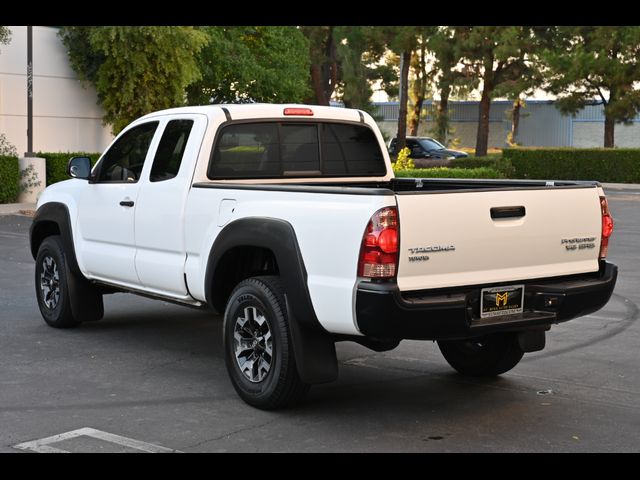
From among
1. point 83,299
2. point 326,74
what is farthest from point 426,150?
point 83,299

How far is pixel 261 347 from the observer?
681 cm

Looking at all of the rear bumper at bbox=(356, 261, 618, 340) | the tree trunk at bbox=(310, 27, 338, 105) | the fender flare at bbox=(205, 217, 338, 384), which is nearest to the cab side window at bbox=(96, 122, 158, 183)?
the fender flare at bbox=(205, 217, 338, 384)

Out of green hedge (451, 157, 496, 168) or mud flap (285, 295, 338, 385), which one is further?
green hedge (451, 157, 496, 168)

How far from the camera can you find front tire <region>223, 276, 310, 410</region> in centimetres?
655

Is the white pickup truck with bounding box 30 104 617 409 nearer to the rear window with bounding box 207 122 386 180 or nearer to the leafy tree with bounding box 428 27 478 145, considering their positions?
the rear window with bounding box 207 122 386 180

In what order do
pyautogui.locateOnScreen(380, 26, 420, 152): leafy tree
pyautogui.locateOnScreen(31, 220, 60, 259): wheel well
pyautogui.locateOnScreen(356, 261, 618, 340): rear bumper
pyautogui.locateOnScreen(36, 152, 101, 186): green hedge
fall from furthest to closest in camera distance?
pyautogui.locateOnScreen(380, 26, 420, 152): leafy tree
pyautogui.locateOnScreen(36, 152, 101, 186): green hedge
pyautogui.locateOnScreen(31, 220, 60, 259): wheel well
pyautogui.locateOnScreen(356, 261, 618, 340): rear bumper

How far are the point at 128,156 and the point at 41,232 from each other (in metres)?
1.68

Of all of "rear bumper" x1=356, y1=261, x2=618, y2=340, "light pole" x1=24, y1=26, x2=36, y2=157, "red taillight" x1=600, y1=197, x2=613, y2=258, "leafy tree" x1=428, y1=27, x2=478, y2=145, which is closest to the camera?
"rear bumper" x1=356, y1=261, x2=618, y2=340

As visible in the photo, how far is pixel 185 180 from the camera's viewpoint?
7.70 meters

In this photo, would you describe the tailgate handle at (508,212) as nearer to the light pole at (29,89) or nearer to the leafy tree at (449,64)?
the light pole at (29,89)

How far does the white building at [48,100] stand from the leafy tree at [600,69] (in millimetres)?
20153

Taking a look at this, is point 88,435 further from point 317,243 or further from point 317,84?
point 317,84

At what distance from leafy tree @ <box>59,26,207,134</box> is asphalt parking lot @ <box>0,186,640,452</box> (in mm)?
17508
